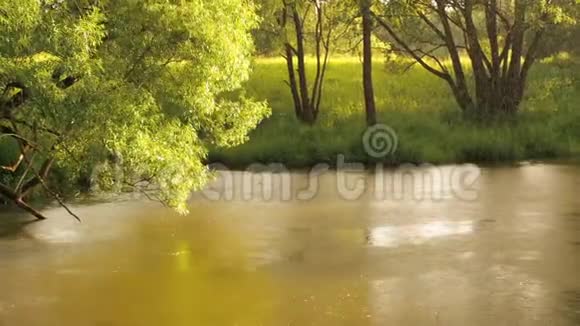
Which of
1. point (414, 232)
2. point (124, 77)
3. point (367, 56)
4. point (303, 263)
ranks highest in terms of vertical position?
point (367, 56)

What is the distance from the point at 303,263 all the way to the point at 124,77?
361cm

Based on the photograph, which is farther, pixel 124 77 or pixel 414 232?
pixel 414 232

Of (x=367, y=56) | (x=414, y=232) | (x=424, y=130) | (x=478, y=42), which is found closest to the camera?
(x=414, y=232)

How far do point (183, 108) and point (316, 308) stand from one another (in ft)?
13.5

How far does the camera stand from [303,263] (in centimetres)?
1366

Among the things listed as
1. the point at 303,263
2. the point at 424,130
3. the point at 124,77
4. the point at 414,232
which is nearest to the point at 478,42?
the point at 424,130

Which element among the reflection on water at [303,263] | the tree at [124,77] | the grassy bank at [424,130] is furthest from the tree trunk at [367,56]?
the tree at [124,77]

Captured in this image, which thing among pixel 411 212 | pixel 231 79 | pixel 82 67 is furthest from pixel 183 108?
pixel 411 212

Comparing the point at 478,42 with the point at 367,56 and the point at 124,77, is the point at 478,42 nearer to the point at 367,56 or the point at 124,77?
the point at 367,56

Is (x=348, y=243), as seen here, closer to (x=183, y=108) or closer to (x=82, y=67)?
(x=183, y=108)

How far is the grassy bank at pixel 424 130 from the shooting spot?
2367cm

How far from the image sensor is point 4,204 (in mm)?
18531

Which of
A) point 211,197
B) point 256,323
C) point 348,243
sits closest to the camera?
point 256,323

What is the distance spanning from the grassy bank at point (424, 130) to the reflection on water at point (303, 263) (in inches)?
164
